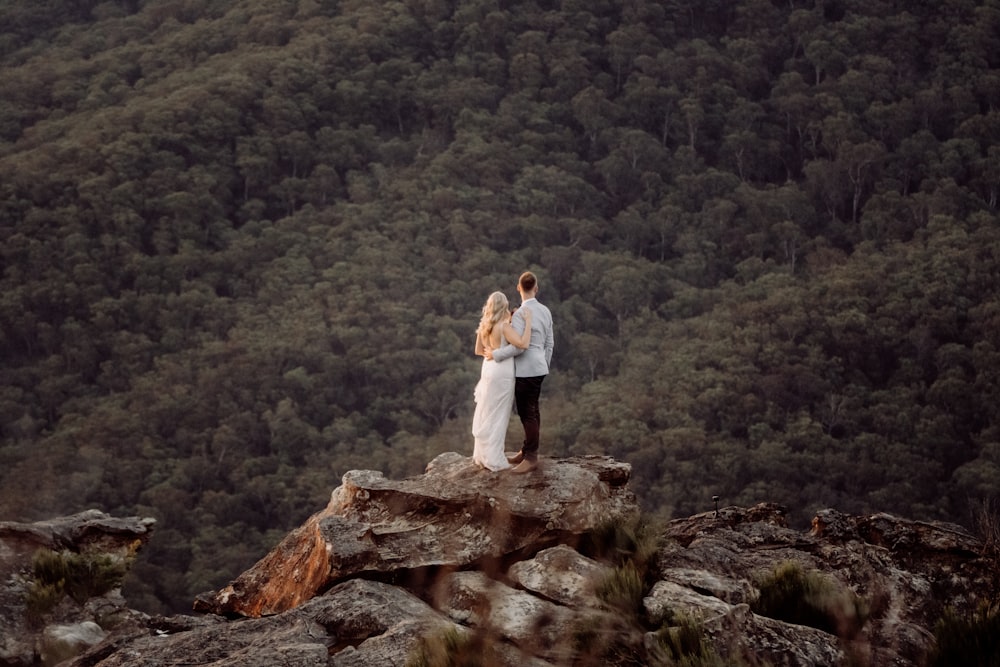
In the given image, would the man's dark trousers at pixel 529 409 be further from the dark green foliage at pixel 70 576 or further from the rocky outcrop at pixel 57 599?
the dark green foliage at pixel 70 576

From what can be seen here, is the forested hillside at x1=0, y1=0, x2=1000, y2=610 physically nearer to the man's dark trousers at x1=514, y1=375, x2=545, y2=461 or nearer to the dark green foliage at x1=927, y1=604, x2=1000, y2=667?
the man's dark trousers at x1=514, y1=375, x2=545, y2=461

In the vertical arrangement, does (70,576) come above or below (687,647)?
below

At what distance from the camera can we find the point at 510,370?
32.6 ft

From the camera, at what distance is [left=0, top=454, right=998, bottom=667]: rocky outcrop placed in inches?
277

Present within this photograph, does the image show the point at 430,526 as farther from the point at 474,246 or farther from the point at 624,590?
the point at 474,246

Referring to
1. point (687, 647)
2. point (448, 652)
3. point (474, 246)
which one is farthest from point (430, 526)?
point (474, 246)

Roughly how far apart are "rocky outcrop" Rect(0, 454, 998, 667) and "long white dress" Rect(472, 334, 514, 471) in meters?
0.21

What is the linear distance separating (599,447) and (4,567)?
5017 centimetres

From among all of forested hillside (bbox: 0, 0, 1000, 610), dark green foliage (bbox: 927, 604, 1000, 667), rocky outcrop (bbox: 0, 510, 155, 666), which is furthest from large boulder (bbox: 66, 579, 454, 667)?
forested hillside (bbox: 0, 0, 1000, 610)

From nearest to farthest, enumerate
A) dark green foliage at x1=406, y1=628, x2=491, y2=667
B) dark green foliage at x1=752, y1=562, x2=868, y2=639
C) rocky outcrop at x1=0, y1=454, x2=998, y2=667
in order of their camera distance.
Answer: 1. dark green foliage at x1=406, y1=628, x2=491, y2=667
2. rocky outcrop at x1=0, y1=454, x2=998, y2=667
3. dark green foliage at x1=752, y1=562, x2=868, y2=639

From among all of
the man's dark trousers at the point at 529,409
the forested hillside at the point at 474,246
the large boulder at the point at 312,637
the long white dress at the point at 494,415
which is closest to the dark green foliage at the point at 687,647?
the large boulder at the point at 312,637

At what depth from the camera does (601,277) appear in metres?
83.2

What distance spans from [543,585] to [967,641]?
306cm

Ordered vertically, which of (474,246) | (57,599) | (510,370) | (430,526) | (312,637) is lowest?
(474,246)
